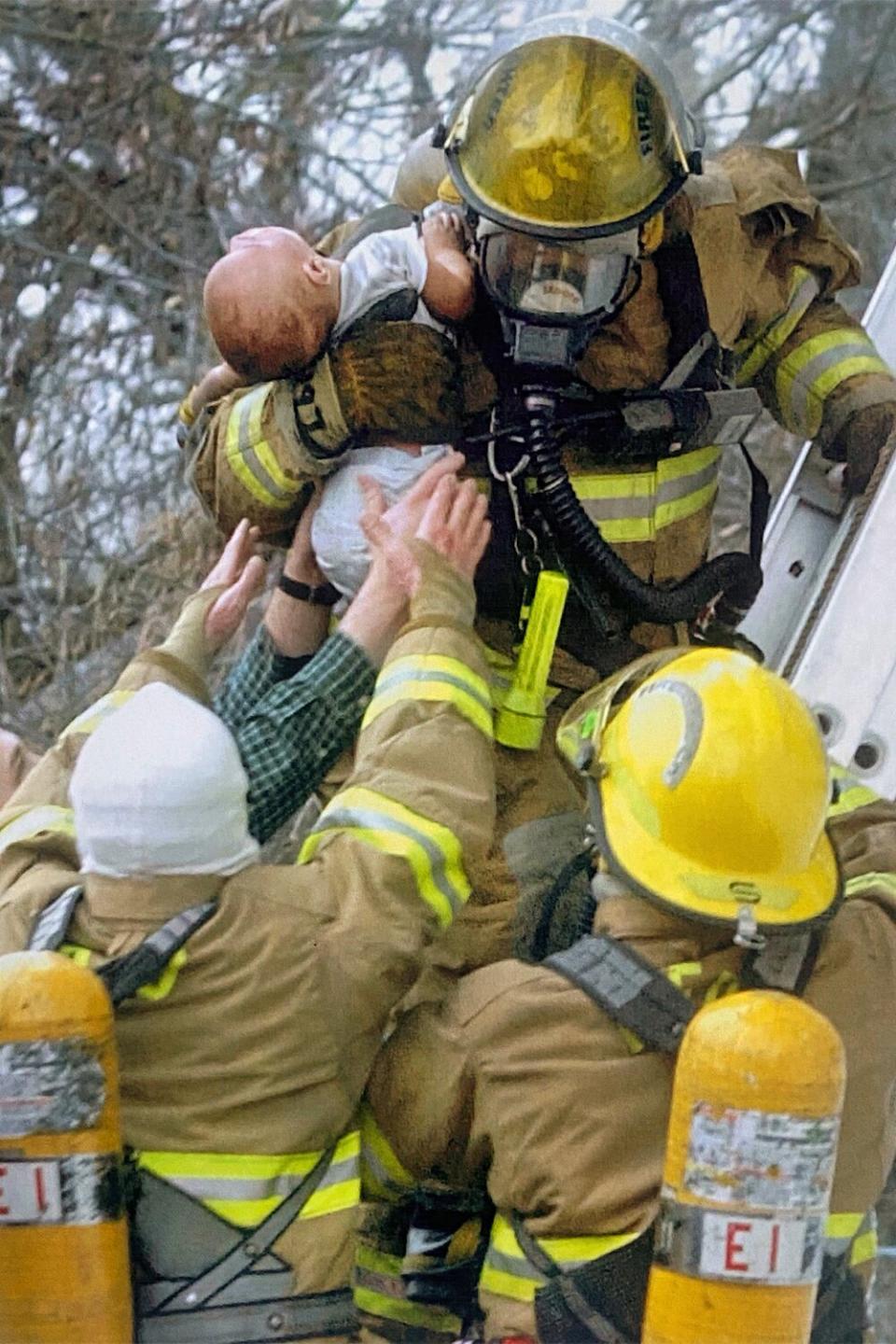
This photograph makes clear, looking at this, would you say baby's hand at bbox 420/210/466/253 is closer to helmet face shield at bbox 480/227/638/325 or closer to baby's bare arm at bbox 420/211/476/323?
baby's bare arm at bbox 420/211/476/323

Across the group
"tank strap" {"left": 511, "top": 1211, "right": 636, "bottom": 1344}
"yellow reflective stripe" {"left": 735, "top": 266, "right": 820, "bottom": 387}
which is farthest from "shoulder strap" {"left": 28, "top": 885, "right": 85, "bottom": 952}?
"yellow reflective stripe" {"left": 735, "top": 266, "right": 820, "bottom": 387}

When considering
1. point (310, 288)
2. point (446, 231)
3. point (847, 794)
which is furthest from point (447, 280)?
point (847, 794)

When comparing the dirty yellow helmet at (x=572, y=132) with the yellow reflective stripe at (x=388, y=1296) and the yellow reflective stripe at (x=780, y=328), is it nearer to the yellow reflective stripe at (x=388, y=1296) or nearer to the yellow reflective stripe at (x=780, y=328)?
the yellow reflective stripe at (x=780, y=328)

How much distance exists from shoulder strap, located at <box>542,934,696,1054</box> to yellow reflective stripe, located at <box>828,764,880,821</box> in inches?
20.8

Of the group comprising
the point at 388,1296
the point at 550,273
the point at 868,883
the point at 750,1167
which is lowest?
the point at 388,1296

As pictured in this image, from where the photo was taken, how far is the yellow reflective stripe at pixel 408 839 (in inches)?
89.9

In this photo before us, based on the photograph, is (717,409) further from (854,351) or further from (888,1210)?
(888,1210)

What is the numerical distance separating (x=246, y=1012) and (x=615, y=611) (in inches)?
41.7

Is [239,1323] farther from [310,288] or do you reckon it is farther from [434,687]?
[310,288]

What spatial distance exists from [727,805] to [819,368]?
110 centimetres

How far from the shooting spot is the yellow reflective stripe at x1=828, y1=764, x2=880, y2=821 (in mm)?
2600

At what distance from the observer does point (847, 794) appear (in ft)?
8.60

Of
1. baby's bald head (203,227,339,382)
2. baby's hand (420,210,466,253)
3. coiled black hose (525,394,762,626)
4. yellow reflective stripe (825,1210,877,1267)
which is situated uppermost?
baby's hand (420,210,466,253)

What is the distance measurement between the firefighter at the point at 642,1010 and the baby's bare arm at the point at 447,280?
2.39ft
